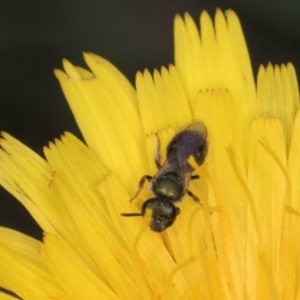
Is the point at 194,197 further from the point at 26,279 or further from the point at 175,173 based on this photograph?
the point at 26,279

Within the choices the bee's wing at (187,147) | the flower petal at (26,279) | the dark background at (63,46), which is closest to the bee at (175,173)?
the bee's wing at (187,147)

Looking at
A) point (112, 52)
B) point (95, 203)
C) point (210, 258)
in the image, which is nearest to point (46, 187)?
point (95, 203)

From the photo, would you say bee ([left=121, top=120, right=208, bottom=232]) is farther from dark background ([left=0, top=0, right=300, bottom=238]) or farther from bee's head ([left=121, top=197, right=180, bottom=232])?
dark background ([left=0, top=0, right=300, bottom=238])

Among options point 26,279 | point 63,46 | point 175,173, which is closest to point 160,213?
point 175,173

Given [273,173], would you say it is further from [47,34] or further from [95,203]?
[47,34]

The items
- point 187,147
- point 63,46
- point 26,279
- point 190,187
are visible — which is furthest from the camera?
point 63,46

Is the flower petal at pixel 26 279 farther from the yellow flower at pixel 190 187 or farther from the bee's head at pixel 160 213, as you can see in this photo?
the bee's head at pixel 160 213

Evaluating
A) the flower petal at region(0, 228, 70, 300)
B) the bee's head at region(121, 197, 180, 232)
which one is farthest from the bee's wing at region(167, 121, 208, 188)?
the flower petal at region(0, 228, 70, 300)
